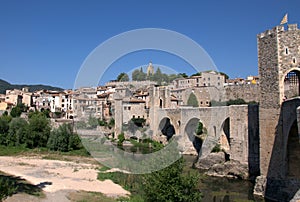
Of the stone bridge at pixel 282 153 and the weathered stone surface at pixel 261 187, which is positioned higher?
the stone bridge at pixel 282 153

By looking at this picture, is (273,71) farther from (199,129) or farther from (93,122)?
(93,122)

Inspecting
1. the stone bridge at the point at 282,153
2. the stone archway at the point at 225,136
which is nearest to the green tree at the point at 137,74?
the stone bridge at the point at 282,153

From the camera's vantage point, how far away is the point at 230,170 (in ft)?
52.4

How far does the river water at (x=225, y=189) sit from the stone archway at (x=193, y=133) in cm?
988

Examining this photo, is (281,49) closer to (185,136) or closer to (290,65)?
(290,65)

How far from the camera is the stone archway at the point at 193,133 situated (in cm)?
2585

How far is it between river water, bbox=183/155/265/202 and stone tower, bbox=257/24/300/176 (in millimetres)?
1591

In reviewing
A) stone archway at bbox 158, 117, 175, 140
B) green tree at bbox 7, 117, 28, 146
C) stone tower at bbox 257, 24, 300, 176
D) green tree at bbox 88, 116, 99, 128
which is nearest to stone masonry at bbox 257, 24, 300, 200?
stone tower at bbox 257, 24, 300, 176

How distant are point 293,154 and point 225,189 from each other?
4286 millimetres

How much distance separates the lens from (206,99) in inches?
1342

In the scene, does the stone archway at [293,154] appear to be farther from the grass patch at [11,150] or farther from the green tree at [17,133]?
the green tree at [17,133]

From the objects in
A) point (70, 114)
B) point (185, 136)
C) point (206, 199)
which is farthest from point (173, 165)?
point (70, 114)

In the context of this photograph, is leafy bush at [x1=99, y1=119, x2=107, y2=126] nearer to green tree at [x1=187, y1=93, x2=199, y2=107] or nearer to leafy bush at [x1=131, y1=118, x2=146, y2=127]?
leafy bush at [x1=131, y1=118, x2=146, y2=127]

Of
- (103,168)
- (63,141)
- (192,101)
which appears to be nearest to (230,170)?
(103,168)
